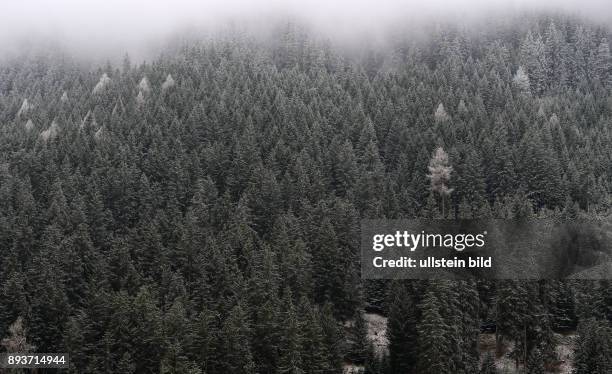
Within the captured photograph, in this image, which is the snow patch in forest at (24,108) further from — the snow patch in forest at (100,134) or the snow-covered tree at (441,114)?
the snow-covered tree at (441,114)

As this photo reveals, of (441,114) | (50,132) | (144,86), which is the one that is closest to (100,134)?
(50,132)

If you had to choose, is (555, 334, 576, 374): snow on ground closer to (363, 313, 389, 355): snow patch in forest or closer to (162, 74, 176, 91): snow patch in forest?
(363, 313, 389, 355): snow patch in forest

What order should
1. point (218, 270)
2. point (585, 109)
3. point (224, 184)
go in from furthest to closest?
point (585, 109)
point (224, 184)
point (218, 270)

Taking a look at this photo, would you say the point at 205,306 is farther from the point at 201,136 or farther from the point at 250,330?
the point at 201,136

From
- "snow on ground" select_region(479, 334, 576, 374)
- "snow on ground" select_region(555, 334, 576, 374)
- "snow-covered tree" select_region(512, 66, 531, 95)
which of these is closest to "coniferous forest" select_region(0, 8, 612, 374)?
"snow on ground" select_region(479, 334, 576, 374)

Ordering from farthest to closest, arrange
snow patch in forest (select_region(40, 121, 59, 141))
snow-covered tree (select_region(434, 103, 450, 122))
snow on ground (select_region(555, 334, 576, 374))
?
snow patch in forest (select_region(40, 121, 59, 141)) < snow-covered tree (select_region(434, 103, 450, 122)) < snow on ground (select_region(555, 334, 576, 374))

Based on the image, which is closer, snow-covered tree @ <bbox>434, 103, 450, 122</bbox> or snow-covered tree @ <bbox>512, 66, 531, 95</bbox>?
snow-covered tree @ <bbox>434, 103, 450, 122</bbox>

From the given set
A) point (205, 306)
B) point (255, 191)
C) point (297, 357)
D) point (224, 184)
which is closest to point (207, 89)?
point (224, 184)

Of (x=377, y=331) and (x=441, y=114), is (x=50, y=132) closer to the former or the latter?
(x=441, y=114)

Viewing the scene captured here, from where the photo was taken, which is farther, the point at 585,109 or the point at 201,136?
the point at 585,109
